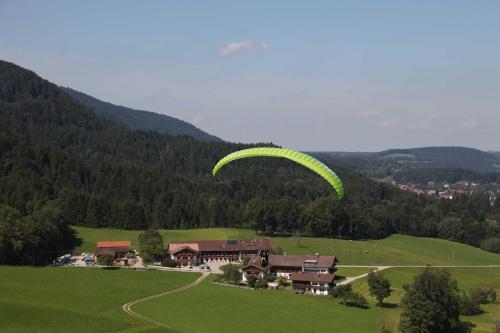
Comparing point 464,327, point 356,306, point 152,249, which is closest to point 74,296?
point 152,249

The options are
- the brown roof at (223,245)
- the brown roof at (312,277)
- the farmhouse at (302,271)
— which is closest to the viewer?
the brown roof at (312,277)

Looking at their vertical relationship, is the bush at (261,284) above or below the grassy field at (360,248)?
below

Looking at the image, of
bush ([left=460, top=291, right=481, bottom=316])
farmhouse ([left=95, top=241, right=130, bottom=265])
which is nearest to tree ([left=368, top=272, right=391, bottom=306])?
bush ([left=460, top=291, right=481, bottom=316])

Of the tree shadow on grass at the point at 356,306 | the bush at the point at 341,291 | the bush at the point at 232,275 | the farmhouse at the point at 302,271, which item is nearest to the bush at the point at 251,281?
the bush at the point at 232,275

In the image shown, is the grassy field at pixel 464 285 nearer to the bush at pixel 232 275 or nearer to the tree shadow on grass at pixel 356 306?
the tree shadow on grass at pixel 356 306

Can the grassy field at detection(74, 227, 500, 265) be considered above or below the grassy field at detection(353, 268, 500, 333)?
above

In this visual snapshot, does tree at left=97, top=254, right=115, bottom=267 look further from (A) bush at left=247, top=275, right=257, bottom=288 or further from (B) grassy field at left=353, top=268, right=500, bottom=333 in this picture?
(B) grassy field at left=353, top=268, right=500, bottom=333
